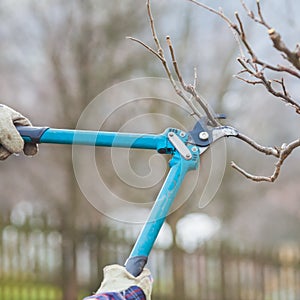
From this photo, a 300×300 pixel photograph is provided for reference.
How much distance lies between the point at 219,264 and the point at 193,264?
1.19 ft

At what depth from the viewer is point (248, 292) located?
8156 mm

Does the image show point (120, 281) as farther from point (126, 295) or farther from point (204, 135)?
point (204, 135)

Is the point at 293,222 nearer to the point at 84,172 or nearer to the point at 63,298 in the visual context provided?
the point at 84,172

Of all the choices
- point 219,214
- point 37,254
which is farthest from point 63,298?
point 219,214

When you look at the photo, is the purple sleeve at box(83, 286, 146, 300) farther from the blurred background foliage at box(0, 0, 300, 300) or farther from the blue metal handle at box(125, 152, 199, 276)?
the blurred background foliage at box(0, 0, 300, 300)

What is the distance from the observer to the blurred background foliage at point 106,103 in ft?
22.4

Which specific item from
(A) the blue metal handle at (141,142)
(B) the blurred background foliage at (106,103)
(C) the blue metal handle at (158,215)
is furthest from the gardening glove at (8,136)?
(B) the blurred background foliage at (106,103)

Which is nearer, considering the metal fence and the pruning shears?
the pruning shears

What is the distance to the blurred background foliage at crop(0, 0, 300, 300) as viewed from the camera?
6816mm

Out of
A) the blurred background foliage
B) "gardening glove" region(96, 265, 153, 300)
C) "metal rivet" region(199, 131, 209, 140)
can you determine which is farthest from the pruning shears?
the blurred background foliage

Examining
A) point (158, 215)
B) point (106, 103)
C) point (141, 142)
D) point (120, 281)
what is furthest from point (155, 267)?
point (120, 281)

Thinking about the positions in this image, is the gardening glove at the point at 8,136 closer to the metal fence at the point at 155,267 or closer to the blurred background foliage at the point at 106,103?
the metal fence at the point at 155,267

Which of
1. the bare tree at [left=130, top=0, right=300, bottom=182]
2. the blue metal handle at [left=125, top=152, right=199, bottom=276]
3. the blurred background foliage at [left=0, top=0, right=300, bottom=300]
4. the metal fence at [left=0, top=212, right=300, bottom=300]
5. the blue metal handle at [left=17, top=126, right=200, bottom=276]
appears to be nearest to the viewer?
the bare tree at [left=130, top=0, right=300, bottom=182]

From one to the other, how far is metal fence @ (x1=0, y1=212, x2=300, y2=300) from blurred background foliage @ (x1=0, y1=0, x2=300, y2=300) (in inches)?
0.6
